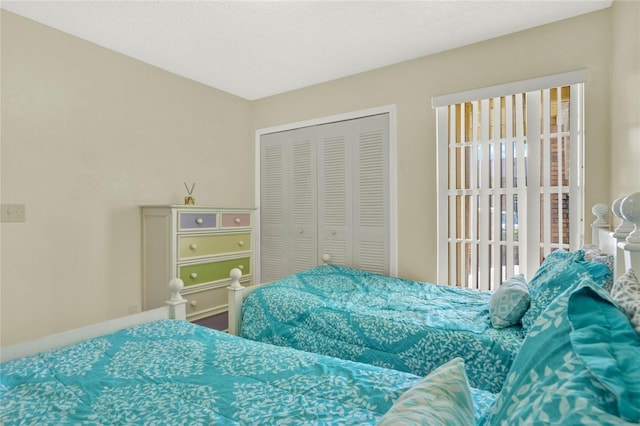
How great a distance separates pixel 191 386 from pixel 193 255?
1.90 metres

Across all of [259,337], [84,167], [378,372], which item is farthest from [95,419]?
[84,167]

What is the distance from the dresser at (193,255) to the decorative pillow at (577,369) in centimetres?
257

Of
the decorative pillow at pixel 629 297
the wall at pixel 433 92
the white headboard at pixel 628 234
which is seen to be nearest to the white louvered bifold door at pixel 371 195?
the wall at pixel 433 92

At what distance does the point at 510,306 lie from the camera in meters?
1.64

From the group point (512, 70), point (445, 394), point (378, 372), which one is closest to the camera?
A: point (445, 394)

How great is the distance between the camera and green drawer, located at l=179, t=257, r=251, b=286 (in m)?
2.83

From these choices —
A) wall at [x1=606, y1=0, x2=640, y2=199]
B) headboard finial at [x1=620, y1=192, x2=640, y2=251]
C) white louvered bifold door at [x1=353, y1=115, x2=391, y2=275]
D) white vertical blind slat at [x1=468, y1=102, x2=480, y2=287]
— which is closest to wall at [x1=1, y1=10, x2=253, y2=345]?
white louvered bifold door at [x1=353, y1=115, x2=391, y2=275]

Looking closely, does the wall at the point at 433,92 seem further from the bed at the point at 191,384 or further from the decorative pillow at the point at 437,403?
the decorative pillow at the point at 437,403

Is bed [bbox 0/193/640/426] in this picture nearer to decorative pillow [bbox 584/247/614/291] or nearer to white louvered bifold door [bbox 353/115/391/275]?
decorative pillow [bbox 584/247/614/291]

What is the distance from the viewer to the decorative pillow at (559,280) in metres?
1.28

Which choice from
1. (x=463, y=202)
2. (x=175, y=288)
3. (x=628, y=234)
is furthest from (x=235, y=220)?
(x=628, y=234)

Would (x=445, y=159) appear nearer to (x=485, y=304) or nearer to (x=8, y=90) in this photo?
(x=485, y=304)

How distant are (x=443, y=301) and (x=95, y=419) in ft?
6.11

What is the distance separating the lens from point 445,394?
0.67 meters
